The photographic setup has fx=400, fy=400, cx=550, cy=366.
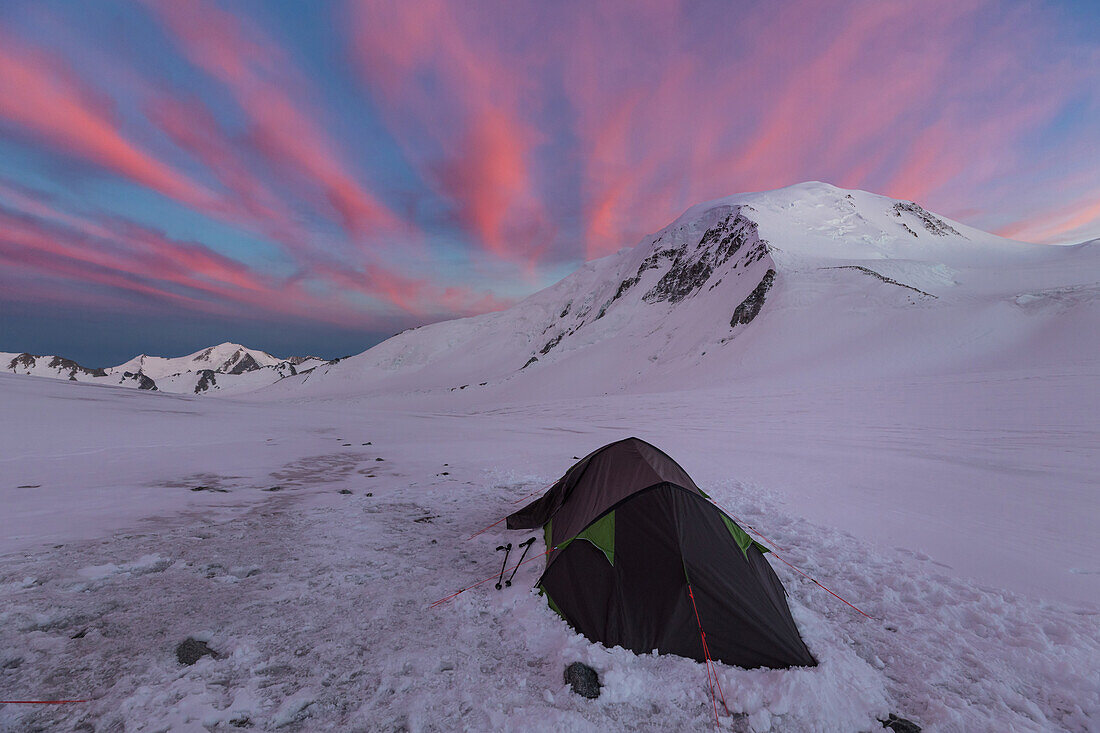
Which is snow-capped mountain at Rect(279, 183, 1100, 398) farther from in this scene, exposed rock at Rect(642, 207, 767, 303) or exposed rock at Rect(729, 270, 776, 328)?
exposed rock at Rect(642, 207, 767, 303)

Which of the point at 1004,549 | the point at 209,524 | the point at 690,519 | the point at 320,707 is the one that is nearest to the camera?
the point at 320,707

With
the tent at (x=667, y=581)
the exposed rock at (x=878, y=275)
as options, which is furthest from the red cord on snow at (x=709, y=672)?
the exposed rock at (x=878, y=275)

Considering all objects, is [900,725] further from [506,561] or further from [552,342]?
[552,342]

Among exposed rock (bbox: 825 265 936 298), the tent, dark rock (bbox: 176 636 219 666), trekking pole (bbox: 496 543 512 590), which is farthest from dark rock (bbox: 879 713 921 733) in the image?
exposed rock (bbox: 825 265 936 298)

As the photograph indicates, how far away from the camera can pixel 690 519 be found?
437cm

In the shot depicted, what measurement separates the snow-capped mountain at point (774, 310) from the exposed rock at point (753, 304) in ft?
0.64

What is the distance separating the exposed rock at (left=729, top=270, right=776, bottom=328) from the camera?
1768 inches

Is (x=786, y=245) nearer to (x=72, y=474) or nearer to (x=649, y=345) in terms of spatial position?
(x=649, y=345)

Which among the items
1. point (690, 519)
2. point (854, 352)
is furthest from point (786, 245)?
point (690, 519)

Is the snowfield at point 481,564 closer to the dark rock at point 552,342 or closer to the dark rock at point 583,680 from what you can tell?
the dark rock at point 583,680

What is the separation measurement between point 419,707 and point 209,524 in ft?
18.7

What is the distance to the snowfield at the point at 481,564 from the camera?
3.30 m

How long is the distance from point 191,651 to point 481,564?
3079mm

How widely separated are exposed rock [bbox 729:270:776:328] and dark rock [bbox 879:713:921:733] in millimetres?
45775
